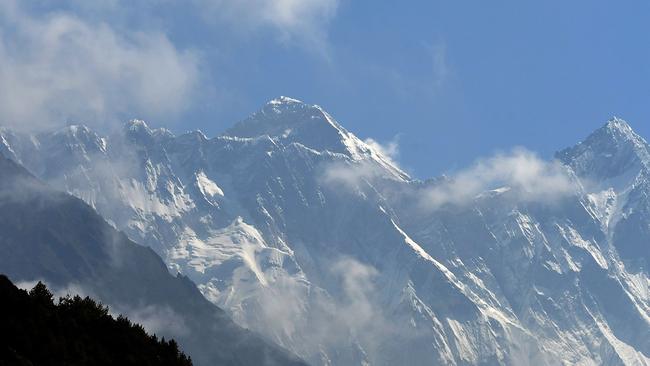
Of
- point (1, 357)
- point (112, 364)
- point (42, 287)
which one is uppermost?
point (42, 287)

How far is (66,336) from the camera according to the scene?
104 metres

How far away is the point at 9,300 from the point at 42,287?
32.6ft

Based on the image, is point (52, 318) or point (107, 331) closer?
point (52, 318)

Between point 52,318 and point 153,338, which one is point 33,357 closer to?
point 52,318

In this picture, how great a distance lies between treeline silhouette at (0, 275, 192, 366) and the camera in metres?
96.7

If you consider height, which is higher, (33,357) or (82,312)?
(82,312)

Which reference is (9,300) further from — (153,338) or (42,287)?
(153,338)

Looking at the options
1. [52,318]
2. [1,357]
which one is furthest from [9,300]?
[1,357]

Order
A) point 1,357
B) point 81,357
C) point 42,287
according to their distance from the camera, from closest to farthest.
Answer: point 1,357 → point 81,357 → point 42,287

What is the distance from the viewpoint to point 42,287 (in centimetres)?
11200

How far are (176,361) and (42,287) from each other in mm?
12172

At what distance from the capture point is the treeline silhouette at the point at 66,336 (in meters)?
96.7

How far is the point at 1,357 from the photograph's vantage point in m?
90.4

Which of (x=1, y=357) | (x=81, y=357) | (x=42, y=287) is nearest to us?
(x=1, y=357)
